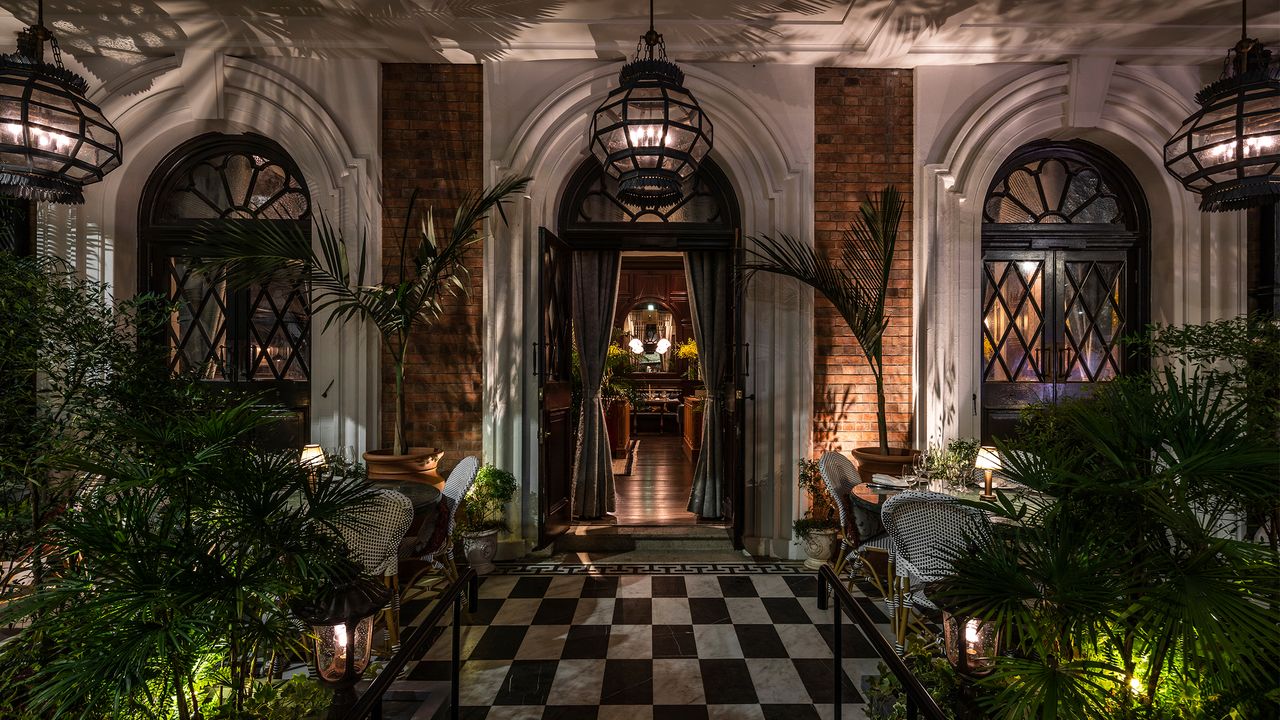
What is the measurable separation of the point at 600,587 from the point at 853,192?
12.6 feet

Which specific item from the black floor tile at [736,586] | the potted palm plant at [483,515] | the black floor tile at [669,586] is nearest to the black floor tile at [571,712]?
the black floor tile at [669,586]

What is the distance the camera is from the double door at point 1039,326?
5.12 meters

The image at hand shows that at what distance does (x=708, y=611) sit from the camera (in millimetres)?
3717

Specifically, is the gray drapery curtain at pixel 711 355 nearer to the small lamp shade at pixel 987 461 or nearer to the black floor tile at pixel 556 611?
the black floor tile at pixel 556 611

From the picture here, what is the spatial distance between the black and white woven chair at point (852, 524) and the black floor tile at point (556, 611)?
1853mm

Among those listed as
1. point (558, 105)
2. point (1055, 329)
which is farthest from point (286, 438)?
point (1055, 329)

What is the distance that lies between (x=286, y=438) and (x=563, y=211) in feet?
10.5

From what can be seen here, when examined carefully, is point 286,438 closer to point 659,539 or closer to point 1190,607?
point 659,539

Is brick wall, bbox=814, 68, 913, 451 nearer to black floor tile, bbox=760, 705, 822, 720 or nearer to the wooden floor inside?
the wooden floor inside

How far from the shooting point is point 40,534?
150 centimetres

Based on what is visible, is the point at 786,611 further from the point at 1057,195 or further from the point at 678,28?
the point at 1057,195

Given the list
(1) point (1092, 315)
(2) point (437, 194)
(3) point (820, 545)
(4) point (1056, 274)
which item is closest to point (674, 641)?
(3) point (820, 545)

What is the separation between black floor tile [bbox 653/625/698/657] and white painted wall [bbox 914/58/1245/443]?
2739 mm

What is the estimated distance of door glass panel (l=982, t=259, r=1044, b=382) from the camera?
5.14m
